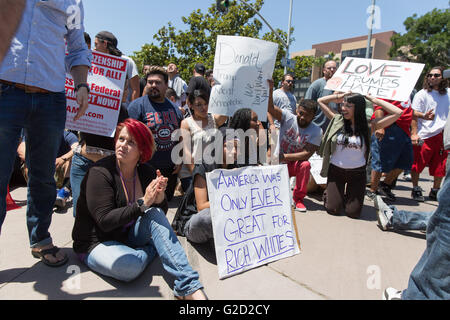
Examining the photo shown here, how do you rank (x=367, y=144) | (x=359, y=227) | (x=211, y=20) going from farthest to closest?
1. (x=211, y=20)
2. (x=367, y=144)
3. (x=359, y=227)

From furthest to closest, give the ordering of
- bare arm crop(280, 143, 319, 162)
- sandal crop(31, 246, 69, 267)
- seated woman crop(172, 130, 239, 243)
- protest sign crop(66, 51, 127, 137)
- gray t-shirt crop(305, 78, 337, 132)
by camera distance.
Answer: gray t-shirt crop(305, 78, 337, 132)
bare arm crop(280, 143, 319, 162)
protest sign crop(66, 51, 127, 137)
seated woman crop(172, 130, 239, 243)
sandal crop(31, 246, 69, 267)

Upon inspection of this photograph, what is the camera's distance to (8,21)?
1.51 metres

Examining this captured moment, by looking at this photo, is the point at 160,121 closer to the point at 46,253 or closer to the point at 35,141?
the point at 35,141

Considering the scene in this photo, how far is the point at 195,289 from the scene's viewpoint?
1780 mm

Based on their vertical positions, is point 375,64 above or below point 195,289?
above

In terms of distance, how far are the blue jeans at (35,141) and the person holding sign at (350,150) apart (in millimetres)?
3067

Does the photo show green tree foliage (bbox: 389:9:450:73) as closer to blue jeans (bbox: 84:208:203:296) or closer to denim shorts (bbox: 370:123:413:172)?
denim shorts (bbox: 370:123:413:172)

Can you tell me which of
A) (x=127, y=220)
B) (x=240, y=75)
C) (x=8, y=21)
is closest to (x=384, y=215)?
(x=240, y=75)

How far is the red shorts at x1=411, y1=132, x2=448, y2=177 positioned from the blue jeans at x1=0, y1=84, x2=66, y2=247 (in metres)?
4.94

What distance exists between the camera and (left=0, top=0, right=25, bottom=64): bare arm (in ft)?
4.83

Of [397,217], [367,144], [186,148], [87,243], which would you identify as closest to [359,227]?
[397,217]

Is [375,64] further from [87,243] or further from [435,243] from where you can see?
[87,243]

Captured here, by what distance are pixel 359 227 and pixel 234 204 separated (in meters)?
1.83

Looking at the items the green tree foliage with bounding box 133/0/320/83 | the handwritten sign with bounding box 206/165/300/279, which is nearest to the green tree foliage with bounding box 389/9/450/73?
the green tree foliage with bounding box 133/0/320/83
